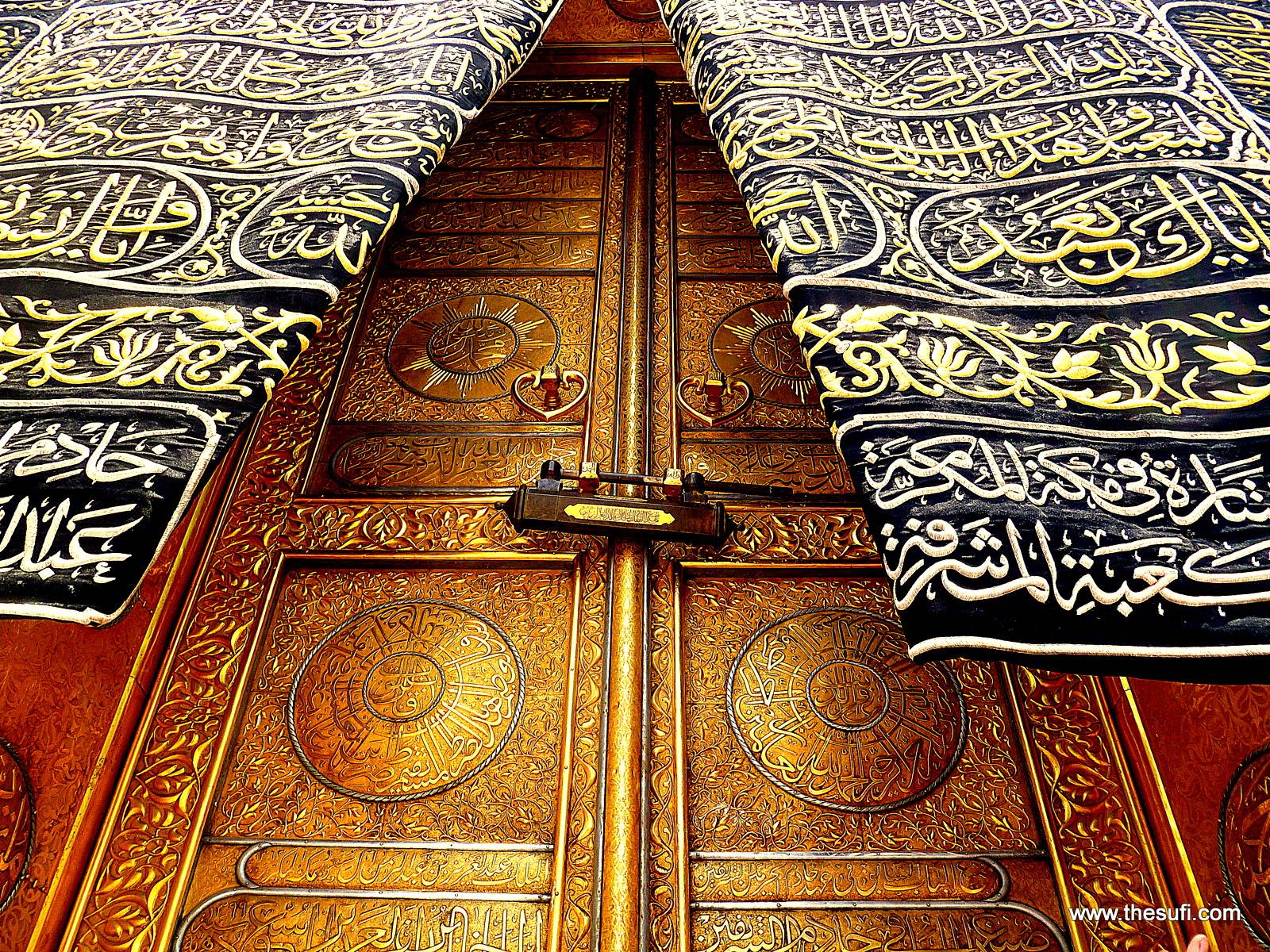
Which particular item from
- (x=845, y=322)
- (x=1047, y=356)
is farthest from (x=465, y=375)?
(x=1047, y=356)

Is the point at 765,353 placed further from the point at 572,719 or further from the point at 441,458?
the point at 572,719

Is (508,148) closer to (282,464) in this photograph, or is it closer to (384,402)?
(384,402)

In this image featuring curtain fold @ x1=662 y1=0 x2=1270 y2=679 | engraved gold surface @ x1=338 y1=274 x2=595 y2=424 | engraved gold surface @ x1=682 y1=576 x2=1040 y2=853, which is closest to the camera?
curtain fold @ x1=662 y1=0 x2=1270 y2=679

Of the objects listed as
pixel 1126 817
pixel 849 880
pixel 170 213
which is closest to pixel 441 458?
pixel 170 213

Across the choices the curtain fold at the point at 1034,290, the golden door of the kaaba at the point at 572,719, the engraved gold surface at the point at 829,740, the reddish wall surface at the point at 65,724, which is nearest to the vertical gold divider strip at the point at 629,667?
the golden door of the kaaba at the point at 572,719

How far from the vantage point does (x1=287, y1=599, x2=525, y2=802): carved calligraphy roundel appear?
5.57 feet

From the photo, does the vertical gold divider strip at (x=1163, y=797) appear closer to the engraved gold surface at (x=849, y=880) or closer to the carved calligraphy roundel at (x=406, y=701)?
the engraved gold surface at (x=849, y=880)

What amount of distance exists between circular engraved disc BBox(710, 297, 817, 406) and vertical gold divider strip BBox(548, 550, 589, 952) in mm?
775

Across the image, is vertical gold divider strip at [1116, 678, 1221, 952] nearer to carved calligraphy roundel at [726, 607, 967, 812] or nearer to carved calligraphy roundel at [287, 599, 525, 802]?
carved calligraphy roundel at [726, 607, 967, 812]

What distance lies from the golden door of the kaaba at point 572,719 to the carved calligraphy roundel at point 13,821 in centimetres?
13

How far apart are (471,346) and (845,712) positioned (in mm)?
1490

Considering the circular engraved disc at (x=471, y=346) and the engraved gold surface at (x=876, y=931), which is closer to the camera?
the engraved gold surface at (x=876, y=931)

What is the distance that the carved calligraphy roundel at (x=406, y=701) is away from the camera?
170 cm

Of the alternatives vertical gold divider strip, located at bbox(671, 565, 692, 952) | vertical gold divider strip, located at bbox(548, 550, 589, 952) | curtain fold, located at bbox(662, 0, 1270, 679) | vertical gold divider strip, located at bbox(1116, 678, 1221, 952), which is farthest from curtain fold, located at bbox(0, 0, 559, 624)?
vertical gold divider strip, located at bbox(1116, 678, 1221, 952)
